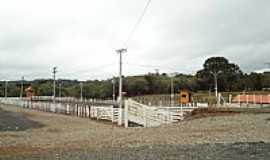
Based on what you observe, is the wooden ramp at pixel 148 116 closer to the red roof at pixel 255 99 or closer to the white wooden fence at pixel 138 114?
the white wooden fence at pixel 138 114

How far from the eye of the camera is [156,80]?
418 ft

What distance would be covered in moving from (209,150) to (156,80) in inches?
4562

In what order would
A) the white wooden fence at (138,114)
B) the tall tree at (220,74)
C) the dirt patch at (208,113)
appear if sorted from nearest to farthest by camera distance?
the dirt patch at (208,113) → the white wooden fence at (138,114) → the tall tree at (220,74)

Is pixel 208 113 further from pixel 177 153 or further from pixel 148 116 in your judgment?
pixel 177 153

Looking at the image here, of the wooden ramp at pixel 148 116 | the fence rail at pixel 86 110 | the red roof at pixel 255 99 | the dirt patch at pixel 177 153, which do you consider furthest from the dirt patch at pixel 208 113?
the red roof at pixel 255 99

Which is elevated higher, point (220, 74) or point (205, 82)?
point (220, 74)

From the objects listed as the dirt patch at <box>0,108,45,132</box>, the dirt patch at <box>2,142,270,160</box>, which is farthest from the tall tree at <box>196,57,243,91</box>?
the dirt patch at <box>2,142,270,160</box>

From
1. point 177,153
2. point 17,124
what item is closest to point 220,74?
point 17,124

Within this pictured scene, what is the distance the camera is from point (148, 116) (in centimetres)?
3136

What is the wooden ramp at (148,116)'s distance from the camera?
99.0ft

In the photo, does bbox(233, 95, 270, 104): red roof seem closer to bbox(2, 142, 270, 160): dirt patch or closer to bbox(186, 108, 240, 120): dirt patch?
bbox(186, 108, 240, 120): dirt patch

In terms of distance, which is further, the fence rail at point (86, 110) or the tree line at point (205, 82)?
the tree line at point (205, 82)

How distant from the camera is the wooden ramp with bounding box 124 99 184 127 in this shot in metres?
30.2

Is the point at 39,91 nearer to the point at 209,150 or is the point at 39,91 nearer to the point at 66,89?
the point at 66,89
